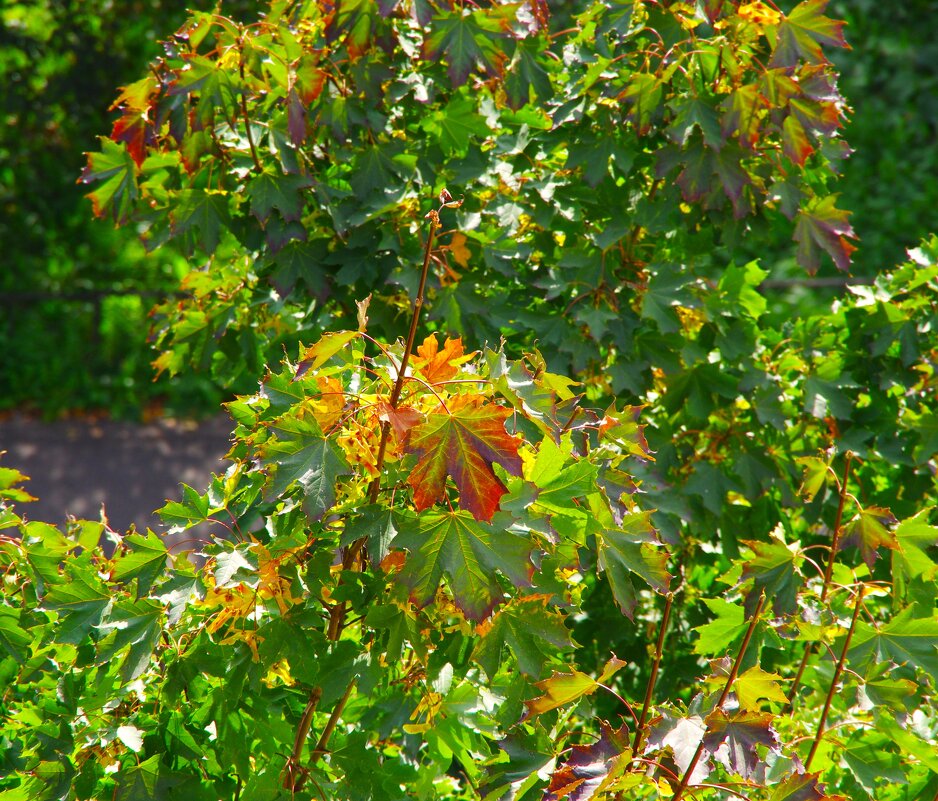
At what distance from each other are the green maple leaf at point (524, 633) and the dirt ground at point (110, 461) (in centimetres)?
446

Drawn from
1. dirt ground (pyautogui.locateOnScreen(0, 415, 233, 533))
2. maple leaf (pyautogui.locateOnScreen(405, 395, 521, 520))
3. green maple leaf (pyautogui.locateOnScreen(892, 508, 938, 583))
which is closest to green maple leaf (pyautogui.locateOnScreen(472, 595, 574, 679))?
maple leaf (pyautogui.locateOnScreen(405, 395, 521, 520))

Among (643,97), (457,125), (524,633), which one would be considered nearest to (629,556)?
(524,633)

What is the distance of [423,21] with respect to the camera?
2.46m

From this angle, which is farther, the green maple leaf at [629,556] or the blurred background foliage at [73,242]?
the blurred background foliage at [73,242]

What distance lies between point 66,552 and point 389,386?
0.80 meters

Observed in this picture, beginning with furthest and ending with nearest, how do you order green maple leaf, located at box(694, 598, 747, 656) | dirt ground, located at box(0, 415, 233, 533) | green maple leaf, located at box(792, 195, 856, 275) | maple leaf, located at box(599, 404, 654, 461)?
dirt ground, located at box(0, 415, 233, 533) < green maple leaf, located at box(792, 195, 856, 275) < green maple leaf, located at box(694, 598, 747, 656) < maple leaf, located at box(599, 404, 654, 461)

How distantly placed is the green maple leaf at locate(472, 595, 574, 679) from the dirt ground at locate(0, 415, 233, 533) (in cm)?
446

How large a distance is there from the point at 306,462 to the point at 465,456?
10.0 inches

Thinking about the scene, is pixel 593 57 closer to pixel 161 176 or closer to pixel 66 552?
pixel 161 176

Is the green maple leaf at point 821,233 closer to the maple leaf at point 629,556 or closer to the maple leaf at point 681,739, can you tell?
the maple leaf at point 629,556

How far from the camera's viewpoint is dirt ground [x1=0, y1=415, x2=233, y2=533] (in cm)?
611

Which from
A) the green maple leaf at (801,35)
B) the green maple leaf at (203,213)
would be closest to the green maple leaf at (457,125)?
the green maple leaf at (203,213)

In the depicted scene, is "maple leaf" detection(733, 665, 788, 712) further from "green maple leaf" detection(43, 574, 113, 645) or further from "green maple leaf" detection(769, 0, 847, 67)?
"green maple leaf" detection(769, 0, 847, 67)

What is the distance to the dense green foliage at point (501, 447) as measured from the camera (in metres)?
1.60
